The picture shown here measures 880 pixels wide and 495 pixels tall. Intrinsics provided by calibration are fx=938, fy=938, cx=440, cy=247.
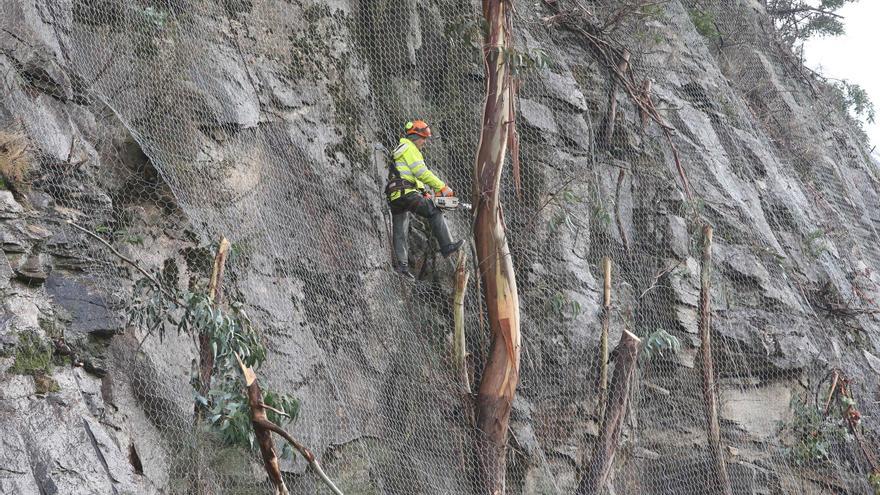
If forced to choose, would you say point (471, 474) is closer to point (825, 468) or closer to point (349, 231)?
point (349, 231)

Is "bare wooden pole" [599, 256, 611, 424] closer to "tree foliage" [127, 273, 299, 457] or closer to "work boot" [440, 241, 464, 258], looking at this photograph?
"work boot" [440, 241, 464, 258]

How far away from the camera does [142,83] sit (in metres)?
6.43

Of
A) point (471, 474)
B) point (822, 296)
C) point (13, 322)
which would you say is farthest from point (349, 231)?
point (822, 296)

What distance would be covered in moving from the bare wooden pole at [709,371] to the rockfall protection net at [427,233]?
9 centimetres

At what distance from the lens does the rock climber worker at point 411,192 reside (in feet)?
23.8

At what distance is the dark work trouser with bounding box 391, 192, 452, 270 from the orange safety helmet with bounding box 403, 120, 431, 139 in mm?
546

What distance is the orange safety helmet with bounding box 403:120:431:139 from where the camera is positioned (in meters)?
7.42

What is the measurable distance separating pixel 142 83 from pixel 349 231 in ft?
6.00

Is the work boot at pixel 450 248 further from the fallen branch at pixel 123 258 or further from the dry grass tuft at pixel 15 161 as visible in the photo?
the dry grass tuft at pixel 15 161

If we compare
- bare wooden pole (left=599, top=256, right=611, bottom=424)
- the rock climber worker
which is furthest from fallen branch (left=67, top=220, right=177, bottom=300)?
bare wooden pole (left=599, top=256, right=611, bottom=424)

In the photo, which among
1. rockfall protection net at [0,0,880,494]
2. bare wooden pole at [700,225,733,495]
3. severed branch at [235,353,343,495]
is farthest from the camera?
bare wooden pole at [700,225,733,495]

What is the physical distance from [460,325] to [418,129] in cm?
158

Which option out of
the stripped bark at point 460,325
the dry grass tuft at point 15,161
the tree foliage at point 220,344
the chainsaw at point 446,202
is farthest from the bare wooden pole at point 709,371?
the dry grass tuft at point 15,161

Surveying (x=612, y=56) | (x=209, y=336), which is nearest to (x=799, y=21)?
(x=612, y=56)
